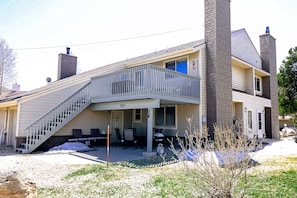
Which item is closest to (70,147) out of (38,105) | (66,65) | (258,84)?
(38,105)

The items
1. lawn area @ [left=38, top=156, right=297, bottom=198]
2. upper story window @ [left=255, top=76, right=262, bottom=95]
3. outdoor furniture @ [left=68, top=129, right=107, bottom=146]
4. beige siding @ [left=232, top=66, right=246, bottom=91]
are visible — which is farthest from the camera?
upper story window @ [left=255, top=76, right=262, bottom=95]

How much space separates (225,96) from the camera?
13.4 metres

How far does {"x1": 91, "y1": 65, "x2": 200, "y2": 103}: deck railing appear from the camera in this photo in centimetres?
1066

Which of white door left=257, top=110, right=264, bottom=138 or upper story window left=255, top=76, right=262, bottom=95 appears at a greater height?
upper story window left=255, top=76, right=262, bottom=95

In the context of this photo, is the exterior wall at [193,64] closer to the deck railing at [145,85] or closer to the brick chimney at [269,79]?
the deck railing at [145,85]

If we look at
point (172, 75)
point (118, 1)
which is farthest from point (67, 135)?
point (118, 1)

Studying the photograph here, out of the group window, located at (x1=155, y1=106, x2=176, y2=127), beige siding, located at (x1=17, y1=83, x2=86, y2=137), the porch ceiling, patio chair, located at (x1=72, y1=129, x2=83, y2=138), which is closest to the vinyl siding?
window, located at (x1=155, y1=106, x2=176, y2=127)

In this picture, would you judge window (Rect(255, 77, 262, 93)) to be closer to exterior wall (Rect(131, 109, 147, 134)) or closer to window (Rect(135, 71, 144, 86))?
exterior wall (Rect(131, 109, 147, 134))

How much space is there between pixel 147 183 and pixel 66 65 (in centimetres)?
2012

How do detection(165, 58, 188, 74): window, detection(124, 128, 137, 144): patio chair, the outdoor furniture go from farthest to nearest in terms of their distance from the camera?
1. detection(165, 58, 188, 74): window
2. the outdoor furniture
3. detection(124, 128, 137, 144): patio chair

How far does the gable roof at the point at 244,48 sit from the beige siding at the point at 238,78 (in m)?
0.85

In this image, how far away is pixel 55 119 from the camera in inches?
490

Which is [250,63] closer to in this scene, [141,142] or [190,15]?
[190,15]

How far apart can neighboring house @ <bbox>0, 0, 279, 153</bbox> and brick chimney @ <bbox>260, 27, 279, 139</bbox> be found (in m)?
3.24
